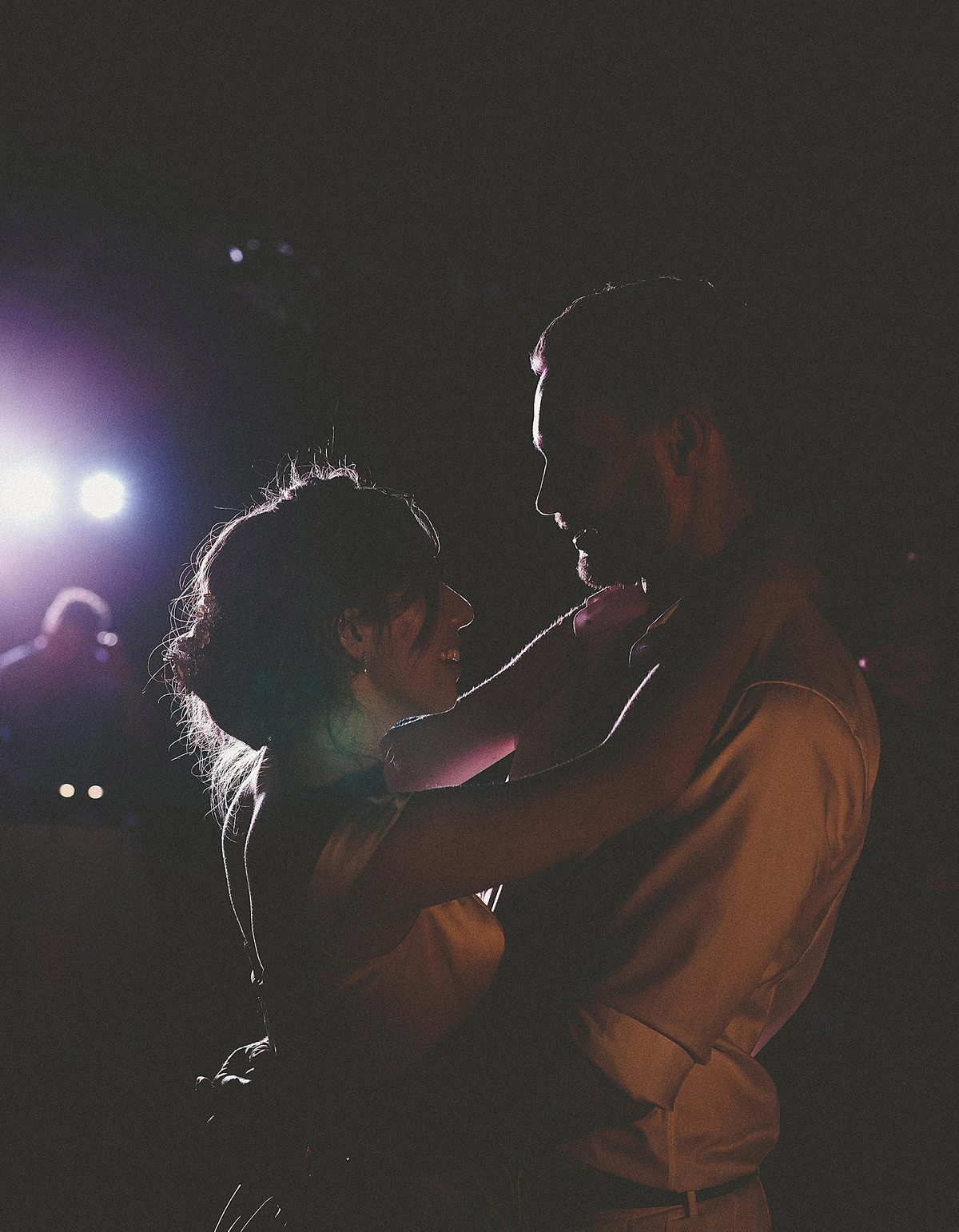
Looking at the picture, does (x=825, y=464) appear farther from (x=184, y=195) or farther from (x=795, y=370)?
(x=184, y=195)

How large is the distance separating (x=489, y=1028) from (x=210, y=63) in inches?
158

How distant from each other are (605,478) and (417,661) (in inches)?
15.5

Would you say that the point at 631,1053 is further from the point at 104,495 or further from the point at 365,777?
the point at 104,495

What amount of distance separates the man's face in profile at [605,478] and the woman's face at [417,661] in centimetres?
24

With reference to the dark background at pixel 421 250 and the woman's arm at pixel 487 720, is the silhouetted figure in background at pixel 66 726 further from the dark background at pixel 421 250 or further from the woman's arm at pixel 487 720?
the woman's arm at pixel 487 720

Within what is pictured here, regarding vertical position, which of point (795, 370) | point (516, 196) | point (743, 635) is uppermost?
point (516, 196)

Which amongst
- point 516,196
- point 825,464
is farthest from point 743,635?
point 516,196

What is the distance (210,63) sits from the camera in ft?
11.9

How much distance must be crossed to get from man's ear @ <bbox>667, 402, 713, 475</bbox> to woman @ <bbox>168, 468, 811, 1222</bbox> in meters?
0.21

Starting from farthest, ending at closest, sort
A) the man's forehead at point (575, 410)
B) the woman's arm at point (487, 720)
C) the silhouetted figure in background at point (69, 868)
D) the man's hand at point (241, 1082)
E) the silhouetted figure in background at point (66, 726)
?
the silhouetted figure in background at point (66, 726) → the silhouetted figure in background at point (69, 868) → the woman's arm at point (487, 720) → the man's forehead at point (575, 410) → the man's hand at point (241, 1082)

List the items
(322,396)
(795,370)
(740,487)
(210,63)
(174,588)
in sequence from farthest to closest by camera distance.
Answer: (174,588) < (322,396) < (210,63) < (795,370) < (740,487)

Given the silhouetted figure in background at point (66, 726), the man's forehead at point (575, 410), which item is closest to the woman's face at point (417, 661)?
the man's forehead at point (575, 410)

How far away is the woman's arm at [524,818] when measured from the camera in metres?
0.92

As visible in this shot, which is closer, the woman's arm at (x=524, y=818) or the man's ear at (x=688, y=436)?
the woman's arm at (x=524, y=818)
